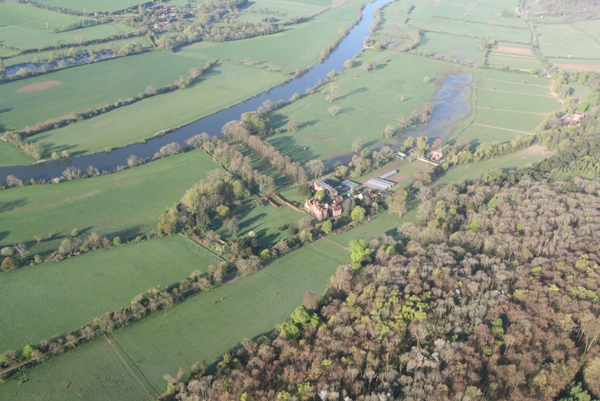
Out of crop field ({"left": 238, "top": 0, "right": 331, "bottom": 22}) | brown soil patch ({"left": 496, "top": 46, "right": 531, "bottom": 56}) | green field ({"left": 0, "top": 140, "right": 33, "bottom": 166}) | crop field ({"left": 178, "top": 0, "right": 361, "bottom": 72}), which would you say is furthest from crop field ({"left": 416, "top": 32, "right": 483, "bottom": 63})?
green field ({"left": 0, "top": 140, "right": 33, "bottom": 166})

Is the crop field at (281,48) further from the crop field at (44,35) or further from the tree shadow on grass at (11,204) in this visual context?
the tree shadow on grass at (11,204)

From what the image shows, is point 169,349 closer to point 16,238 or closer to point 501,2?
point 16,238

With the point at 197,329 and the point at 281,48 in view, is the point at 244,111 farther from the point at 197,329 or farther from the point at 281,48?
the point at 197,329

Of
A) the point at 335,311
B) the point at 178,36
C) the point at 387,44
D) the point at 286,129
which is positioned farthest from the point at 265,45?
the point at 335,311

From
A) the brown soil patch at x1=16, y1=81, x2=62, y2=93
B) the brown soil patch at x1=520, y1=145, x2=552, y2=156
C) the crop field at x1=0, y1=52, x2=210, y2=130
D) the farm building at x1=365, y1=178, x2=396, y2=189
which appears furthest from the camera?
the brown soil patch at x1=16, y1=81, x2=62, y2=93

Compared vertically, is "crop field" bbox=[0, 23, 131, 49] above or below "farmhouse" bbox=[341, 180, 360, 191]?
above

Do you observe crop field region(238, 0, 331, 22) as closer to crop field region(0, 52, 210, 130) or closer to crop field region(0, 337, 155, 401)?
crop field region(0, 52, 210, 130)
